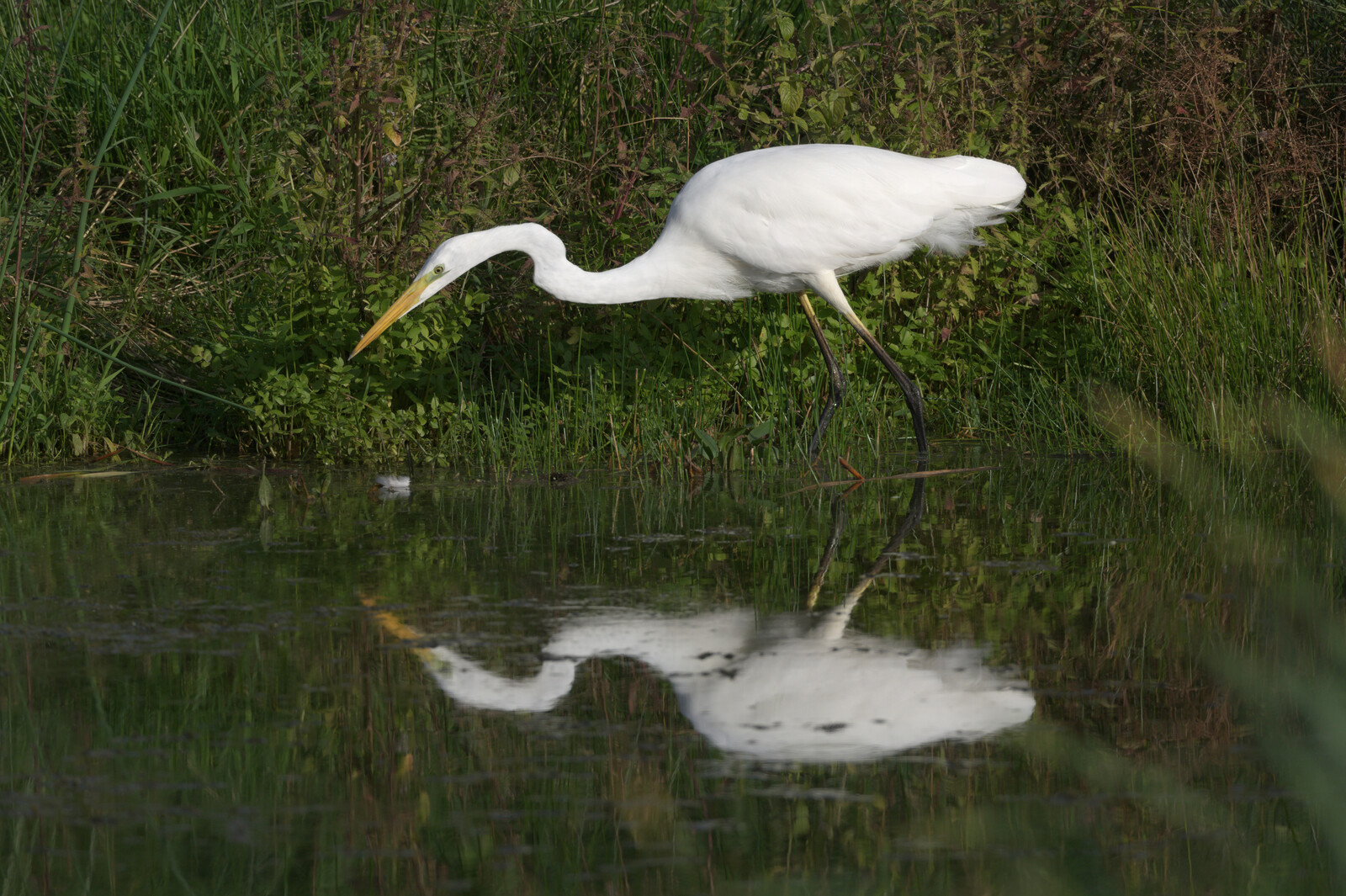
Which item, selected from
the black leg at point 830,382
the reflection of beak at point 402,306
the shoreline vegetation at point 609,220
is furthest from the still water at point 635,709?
the shoreline vegetation at point 609,220

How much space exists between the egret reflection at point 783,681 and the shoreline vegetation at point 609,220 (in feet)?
8.33

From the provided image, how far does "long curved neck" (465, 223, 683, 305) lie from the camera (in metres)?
5.99

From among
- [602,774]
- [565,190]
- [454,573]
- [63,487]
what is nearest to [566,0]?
[565,190]

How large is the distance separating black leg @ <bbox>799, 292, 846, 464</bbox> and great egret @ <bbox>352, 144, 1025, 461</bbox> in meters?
0.02

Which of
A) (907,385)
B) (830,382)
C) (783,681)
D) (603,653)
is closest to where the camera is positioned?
(783,681)

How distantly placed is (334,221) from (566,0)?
7.53 feet

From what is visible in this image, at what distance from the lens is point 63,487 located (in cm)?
571

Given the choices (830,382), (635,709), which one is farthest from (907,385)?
(635,709)

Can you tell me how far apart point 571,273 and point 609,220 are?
0.95m

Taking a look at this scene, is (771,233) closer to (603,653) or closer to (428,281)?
(428,281)

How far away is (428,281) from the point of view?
5863 mm

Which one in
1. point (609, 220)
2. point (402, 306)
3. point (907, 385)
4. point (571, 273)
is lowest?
point (907, 385)

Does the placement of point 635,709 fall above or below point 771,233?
below

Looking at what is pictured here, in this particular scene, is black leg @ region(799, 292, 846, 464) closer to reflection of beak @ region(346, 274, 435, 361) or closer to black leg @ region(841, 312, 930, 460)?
black leg @ region(841, 312, 930, 460)
